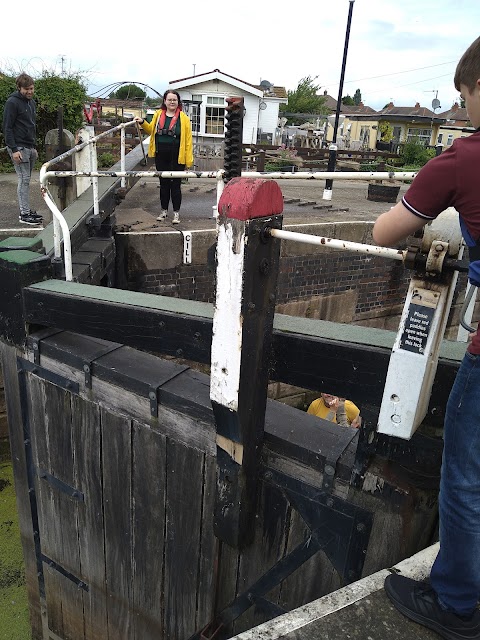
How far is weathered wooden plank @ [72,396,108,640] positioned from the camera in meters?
2.94

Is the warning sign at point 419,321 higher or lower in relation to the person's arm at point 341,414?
higher

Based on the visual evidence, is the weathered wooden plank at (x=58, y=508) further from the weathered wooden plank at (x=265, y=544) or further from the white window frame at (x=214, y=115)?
the white window frame at (x=214, y=115)

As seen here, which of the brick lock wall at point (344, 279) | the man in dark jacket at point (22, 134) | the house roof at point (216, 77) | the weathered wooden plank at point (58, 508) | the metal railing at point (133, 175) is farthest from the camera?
the house roof at point (216, 77)

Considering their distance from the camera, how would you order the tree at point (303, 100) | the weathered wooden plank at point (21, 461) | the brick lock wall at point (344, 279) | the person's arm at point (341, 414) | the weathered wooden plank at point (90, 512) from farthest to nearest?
the tree at point (303, 100)
the brick lock wall at point (344, 279)
the person's arm at point (341, 414)
the weathered wooden plank at point (21, 461)
the weathered wooden plank at point (90, 512)

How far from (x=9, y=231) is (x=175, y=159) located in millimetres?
2160

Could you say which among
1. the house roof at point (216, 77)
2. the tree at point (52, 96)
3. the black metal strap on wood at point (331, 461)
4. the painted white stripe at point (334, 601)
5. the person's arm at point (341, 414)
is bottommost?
the person's arm at point (341, 414)

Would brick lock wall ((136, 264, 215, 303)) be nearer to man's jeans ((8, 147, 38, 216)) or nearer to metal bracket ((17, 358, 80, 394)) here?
man's jeans ((8, 147, 38, 216))

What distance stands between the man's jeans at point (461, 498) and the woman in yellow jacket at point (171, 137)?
5.47m

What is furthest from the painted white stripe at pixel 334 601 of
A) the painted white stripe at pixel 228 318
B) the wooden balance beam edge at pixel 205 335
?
the painted white stripe at pixel 228 318

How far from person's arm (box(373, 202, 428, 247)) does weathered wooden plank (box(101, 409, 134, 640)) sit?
1.73 m

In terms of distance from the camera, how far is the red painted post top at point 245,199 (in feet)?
5.80

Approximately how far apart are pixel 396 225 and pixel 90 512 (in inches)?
98.0

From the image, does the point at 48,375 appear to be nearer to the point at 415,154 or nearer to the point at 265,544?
the point at 265,544

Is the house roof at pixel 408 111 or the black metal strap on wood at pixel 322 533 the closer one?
the black metal strap on wood at pixel 322 533
